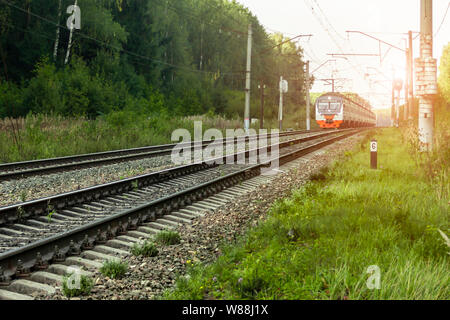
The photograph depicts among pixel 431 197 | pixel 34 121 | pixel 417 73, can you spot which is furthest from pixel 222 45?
pixel 431 197

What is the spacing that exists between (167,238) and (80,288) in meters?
1.79

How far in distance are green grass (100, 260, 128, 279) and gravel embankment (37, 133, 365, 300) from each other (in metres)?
0.06

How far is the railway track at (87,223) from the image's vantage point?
4.45 m

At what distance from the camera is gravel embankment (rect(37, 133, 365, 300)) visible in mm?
4242

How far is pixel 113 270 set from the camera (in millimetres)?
4543

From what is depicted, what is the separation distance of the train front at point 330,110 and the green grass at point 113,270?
122 feet

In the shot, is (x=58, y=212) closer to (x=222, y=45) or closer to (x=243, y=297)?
(x=243, y=297)

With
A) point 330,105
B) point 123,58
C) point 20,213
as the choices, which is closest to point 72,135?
point 20,213

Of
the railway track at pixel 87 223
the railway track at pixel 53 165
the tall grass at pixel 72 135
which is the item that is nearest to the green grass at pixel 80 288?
the railway track at pixel 87 223
